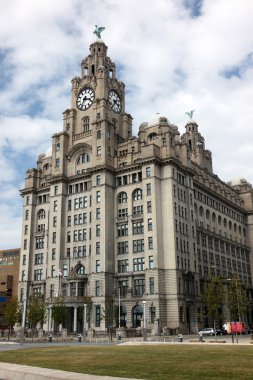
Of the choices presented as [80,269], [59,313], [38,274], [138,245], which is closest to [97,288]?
[80,269]

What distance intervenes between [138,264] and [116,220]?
495 inches

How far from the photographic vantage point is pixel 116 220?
340ft

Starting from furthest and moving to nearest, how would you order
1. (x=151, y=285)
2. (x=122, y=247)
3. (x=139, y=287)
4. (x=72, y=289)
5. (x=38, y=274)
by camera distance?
(x=38, y=274) < (x=122, y=247) < (x=72, y=289) < (x=139, y=287) < (x=151, y=285)

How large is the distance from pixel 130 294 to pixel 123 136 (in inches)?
1799

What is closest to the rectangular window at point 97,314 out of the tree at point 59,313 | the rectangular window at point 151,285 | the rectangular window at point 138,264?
the tree at point 59,313

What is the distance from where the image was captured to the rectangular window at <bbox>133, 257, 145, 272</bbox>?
96.5 m

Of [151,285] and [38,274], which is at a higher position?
[38,274]

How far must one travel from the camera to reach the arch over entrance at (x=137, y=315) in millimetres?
92875

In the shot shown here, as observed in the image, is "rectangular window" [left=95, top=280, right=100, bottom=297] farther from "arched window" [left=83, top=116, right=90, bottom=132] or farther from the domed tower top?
the domed tower top

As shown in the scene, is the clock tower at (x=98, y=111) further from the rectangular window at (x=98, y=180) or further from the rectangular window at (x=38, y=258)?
the rectangular window at (x=38, y=258)

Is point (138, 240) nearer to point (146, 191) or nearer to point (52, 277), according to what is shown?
point (146, 191)

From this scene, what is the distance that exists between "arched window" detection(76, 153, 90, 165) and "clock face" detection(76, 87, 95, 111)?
14642mm

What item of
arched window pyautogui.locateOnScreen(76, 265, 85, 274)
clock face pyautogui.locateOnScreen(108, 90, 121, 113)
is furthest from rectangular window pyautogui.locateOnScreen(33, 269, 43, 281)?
clock face pyautogui.locateOnScreen(108, 90, 121, 113)

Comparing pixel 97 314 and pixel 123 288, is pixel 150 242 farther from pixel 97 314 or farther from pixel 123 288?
pixel 97 314
